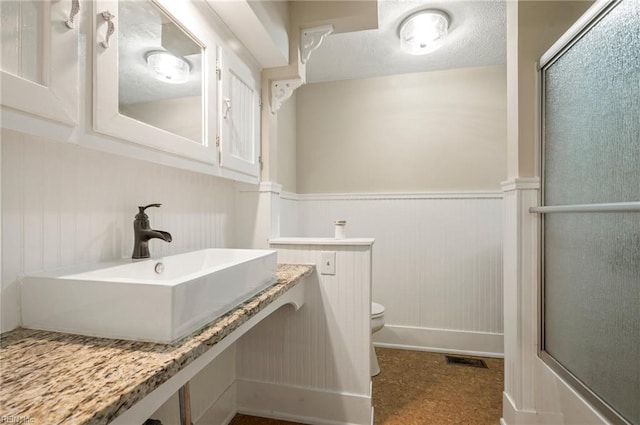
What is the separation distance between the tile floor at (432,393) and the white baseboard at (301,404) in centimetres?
5

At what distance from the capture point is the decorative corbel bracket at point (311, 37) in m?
1.71

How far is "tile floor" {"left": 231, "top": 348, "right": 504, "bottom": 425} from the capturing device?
161 cm

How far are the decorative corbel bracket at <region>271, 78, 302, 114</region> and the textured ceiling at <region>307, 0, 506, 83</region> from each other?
1.88 feet

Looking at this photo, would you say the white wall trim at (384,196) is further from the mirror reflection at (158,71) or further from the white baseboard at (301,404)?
the white baseboard at (301,404)

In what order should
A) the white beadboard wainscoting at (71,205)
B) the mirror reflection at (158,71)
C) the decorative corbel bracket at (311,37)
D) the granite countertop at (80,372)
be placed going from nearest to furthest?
the granite countertop at (80,372) → the white beadboard wainscoting at (71,205) → the mirror reflection at (158,71) → the decorative corbel bracket at (311,37)

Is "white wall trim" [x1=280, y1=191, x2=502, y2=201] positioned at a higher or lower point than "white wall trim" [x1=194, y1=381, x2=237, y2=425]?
higher

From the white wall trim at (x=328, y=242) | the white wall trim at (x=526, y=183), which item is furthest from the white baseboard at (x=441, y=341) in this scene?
the white wall trim at (x=526, y=183)

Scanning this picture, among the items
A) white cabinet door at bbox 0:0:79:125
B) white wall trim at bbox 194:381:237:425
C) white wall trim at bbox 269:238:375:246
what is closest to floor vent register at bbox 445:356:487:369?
white wall trim at bbox 269:238:375:246

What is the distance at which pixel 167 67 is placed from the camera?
1.08 meters

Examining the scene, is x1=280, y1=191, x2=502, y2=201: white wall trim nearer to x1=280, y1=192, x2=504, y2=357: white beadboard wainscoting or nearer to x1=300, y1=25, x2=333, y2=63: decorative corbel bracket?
x1=280, y1=192, x2=504, y2=357: white beadboard wainscoting

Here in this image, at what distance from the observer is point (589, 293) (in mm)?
1151

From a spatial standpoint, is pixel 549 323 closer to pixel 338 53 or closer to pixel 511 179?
pixel 511 179

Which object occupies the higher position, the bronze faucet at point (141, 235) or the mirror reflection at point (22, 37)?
the mirror reflection at point (22, 37)

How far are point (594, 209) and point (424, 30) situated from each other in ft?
4.71
